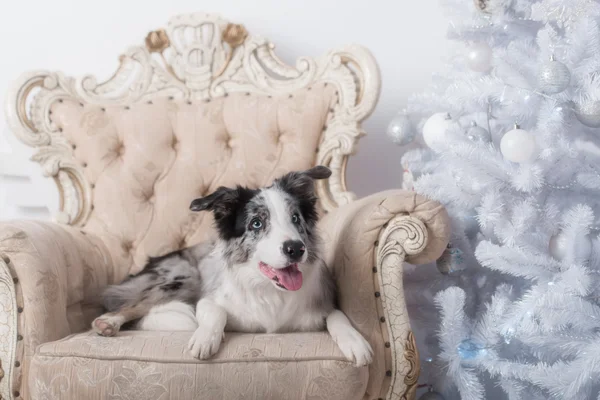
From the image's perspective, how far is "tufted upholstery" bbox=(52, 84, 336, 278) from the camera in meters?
2.48

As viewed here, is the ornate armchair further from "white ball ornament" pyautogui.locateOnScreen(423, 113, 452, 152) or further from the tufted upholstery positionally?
"white ball ornament" pyautogui.locateOnScreen(423, 113, 452, 152)

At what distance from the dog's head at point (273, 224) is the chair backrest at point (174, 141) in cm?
61

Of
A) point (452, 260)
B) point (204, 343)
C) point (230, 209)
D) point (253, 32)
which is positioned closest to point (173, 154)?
point (230, 209)

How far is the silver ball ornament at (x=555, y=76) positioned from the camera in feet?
5.13

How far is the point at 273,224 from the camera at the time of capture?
1.75m

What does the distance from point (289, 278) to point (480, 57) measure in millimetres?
1141

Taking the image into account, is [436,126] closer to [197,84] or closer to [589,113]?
[589,113]

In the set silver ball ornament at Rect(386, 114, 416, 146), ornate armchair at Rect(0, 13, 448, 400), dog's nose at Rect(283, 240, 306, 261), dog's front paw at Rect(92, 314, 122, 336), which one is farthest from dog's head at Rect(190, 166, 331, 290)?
silver ball ornament at Rect(386, 114, 416, 146)

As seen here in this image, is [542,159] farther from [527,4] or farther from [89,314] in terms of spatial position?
[89,314]

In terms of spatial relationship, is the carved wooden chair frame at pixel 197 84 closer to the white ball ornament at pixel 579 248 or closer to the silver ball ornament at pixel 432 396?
the silver ball ornament at pixel 432 396

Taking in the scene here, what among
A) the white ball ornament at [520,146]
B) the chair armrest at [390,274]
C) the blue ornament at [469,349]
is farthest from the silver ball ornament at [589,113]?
the blue ornament at [469,349]

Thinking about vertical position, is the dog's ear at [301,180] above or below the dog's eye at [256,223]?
above

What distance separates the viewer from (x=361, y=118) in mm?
2488

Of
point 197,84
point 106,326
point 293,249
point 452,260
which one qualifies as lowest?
point 106,326
